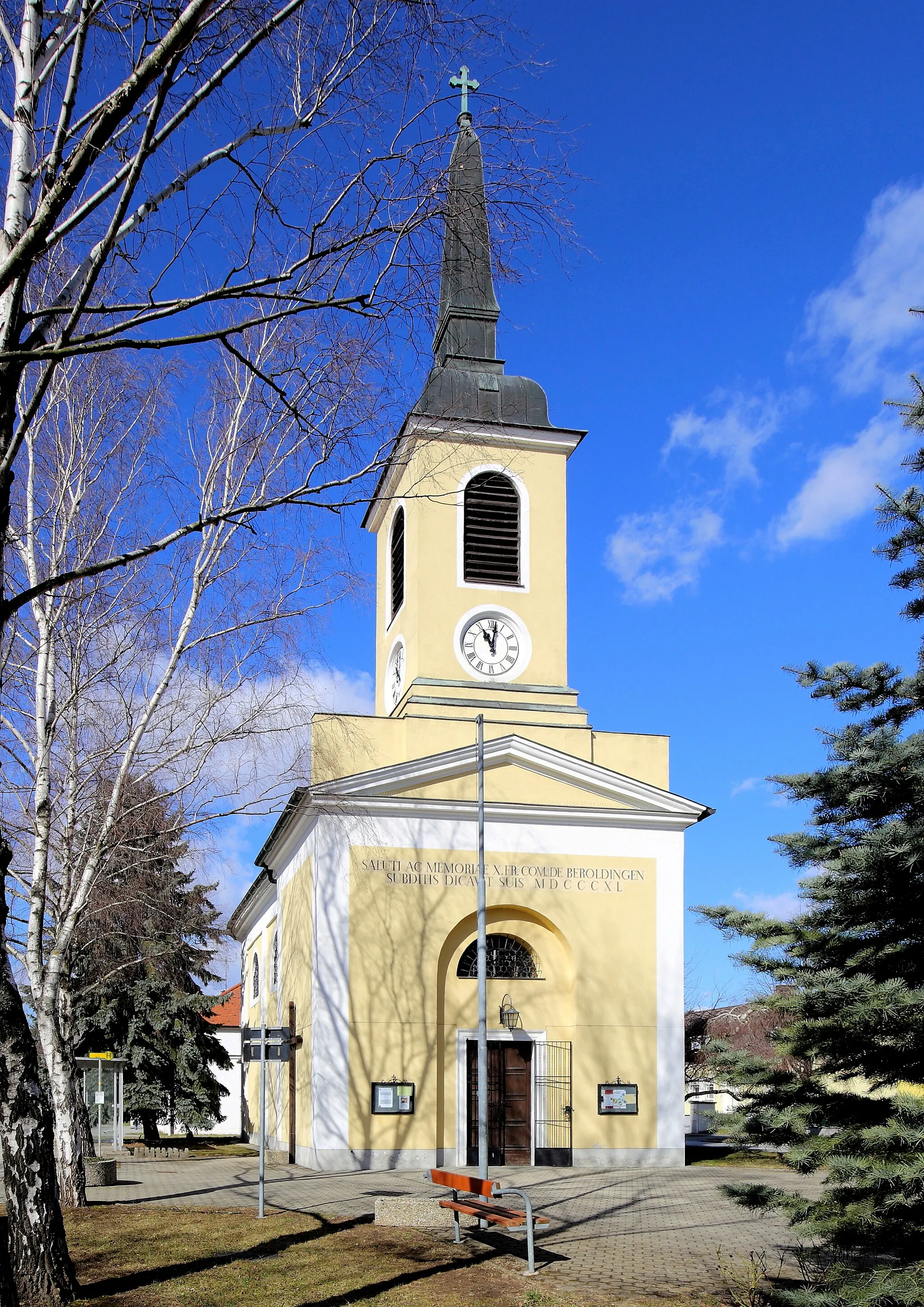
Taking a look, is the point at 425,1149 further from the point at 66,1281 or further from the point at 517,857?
the point at 66,1281

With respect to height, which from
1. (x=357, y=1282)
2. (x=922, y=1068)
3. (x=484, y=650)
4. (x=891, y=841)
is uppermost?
(x=484, y=650)

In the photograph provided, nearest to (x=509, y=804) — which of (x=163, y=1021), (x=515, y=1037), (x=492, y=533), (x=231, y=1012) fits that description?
(x=515, y=1037)

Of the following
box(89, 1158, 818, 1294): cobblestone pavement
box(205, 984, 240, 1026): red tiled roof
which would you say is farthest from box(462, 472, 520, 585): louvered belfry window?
box(205, 984, 240, 1026): red tiled roof

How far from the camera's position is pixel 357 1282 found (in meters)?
11.0

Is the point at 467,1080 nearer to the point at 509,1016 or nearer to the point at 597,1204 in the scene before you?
the point at 509,1016

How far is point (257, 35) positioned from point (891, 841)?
20.6ft

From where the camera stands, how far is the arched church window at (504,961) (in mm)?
23703

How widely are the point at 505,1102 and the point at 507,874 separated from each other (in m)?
4.05

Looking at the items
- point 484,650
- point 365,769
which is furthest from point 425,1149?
point 484,650

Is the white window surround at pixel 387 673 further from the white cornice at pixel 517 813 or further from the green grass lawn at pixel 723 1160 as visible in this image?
the green grass lawn at pixel 723 1160

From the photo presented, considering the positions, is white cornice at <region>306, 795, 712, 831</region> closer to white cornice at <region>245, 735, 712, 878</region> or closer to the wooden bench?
white cornice at <region>245, 735, 712, 878</region>

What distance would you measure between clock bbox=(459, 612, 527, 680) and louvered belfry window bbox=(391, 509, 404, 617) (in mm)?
2503

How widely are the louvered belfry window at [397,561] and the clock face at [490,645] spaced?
2.51 meters

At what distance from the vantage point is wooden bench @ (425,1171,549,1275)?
38.2 feet
